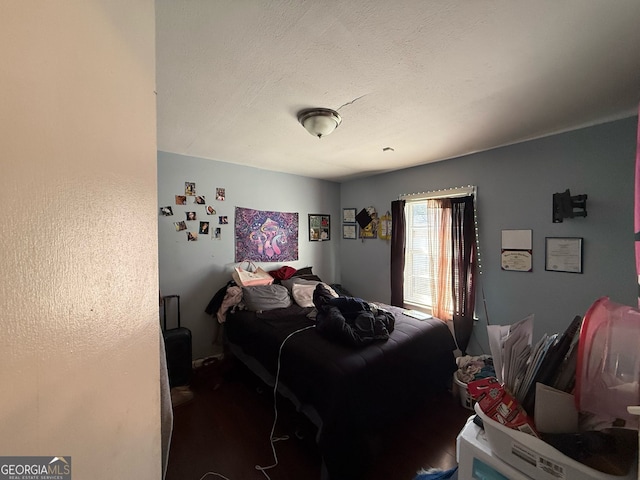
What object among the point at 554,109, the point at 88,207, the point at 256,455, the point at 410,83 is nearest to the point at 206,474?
the point at 256,455

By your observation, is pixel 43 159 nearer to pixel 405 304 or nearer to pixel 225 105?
pixel 225 105

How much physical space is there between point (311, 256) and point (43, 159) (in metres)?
3.40

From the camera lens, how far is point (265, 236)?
3.24m

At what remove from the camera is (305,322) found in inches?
89.4

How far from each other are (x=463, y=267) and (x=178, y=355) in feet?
9.58

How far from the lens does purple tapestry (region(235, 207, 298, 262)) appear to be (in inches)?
120

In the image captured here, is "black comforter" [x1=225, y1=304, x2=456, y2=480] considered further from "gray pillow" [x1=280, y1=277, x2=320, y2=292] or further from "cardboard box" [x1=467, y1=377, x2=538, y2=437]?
"cardboard box" [x1=467, y1=377, x2=538, y2=437]

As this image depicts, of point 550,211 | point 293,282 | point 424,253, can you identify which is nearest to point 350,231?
point 424,253

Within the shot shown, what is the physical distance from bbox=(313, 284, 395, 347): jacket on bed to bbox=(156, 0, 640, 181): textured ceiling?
4.85 ft

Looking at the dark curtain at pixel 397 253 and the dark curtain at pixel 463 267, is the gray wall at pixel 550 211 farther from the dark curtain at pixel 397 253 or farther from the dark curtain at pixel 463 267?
the dark curtain at pixel 397 253

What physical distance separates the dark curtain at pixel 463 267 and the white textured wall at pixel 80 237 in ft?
8.98

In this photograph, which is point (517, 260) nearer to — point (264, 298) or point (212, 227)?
point (264, 298)

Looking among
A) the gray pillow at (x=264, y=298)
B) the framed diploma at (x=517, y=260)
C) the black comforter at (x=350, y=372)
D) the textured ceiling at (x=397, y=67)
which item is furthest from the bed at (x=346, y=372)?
the textured ceiling at (x=397, y=67)

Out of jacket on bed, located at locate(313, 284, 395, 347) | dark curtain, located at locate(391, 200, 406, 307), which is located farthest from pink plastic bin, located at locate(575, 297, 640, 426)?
dark curtain, located at locate(391, 200, 406, 307)
